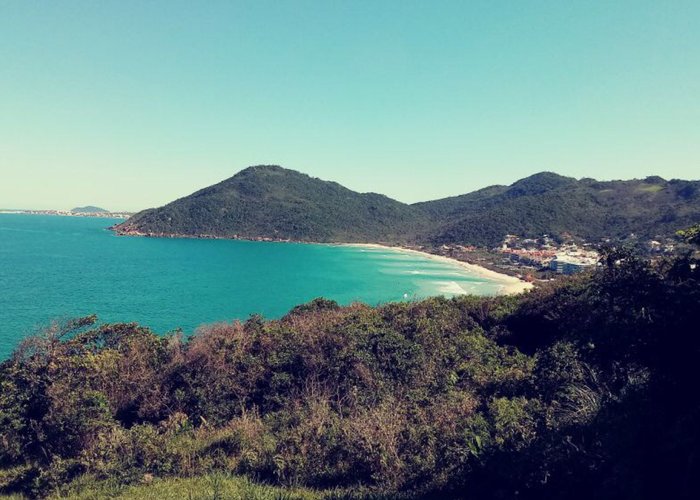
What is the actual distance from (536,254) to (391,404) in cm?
8643

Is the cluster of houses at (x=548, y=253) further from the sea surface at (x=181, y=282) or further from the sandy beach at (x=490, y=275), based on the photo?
the sea surface at (x=181, y=282)

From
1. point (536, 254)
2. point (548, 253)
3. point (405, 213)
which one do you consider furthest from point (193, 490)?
point (405, 213)

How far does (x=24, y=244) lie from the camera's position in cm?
8962

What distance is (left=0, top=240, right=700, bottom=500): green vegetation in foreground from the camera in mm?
5875

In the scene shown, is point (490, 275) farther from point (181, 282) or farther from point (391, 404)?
point (391, 404)

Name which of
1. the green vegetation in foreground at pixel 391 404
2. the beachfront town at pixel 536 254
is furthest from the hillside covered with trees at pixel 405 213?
the green vegetation in foreground at pixel 391 404

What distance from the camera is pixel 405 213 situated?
19350 cm

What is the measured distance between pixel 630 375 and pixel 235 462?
884 centimetres

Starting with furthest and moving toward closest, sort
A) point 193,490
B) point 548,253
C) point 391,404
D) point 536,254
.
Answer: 1. point 548,253
2. point 536,254
3. point 391,404
4. point 193,490

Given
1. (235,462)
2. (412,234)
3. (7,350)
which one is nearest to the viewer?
(235,462)

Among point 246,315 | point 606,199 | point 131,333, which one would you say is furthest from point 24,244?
point 606,199

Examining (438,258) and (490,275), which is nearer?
(490,275)

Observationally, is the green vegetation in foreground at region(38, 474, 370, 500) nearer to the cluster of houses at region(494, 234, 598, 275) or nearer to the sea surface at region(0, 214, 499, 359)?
the sea surface at region(0, 214, 499, 359)

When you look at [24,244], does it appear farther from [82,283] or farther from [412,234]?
[412,234]
